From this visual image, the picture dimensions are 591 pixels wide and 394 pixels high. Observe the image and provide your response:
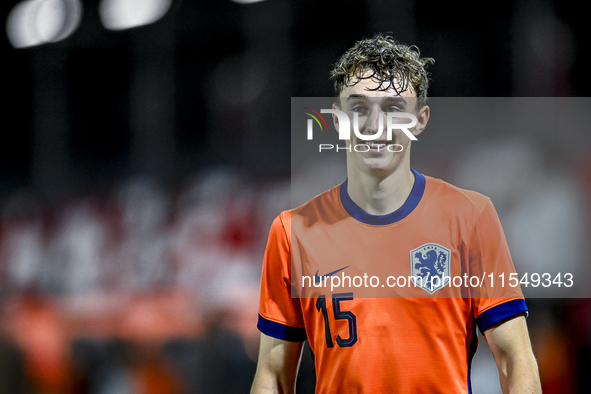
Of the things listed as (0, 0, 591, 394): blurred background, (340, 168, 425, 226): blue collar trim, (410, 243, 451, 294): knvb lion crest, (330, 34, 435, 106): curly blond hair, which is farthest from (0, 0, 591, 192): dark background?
(410, 243, 451, 294): knvb lion crest

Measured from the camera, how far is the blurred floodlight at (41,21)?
1.88 meters

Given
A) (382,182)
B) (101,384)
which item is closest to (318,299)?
(382,182)

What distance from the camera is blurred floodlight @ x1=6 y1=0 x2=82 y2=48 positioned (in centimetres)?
188

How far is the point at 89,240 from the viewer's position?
1.83 meters

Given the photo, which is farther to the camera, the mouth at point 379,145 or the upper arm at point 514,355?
the mouth at point 379,145

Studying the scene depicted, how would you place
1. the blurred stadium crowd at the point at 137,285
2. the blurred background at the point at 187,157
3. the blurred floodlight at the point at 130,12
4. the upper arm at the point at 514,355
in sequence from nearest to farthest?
the upper arm at the point at 514,355 < the blurred background at the point at 187,157 < the blurred stadium crowd at the point at 137,285 < the blurred floodlight at the point at 130,12

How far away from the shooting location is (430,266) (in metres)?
1.33

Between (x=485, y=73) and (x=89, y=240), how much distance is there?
154cm

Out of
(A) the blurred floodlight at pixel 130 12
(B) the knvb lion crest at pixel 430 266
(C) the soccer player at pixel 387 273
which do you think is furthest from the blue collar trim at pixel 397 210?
(A) the blurred floodlight at pixel 130 12

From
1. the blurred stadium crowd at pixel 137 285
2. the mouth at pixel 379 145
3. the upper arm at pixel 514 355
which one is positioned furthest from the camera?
the blurred stadium crowd at pixel 137 285

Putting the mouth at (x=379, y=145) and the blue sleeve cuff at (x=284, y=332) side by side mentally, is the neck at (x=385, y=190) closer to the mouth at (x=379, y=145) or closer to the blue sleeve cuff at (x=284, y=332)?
the mouth at (x=379, y=145)

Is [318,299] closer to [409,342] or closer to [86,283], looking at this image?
[409,342]

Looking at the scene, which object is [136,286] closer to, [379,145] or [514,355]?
[379,145]

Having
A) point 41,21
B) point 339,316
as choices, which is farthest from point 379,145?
point 41,21
